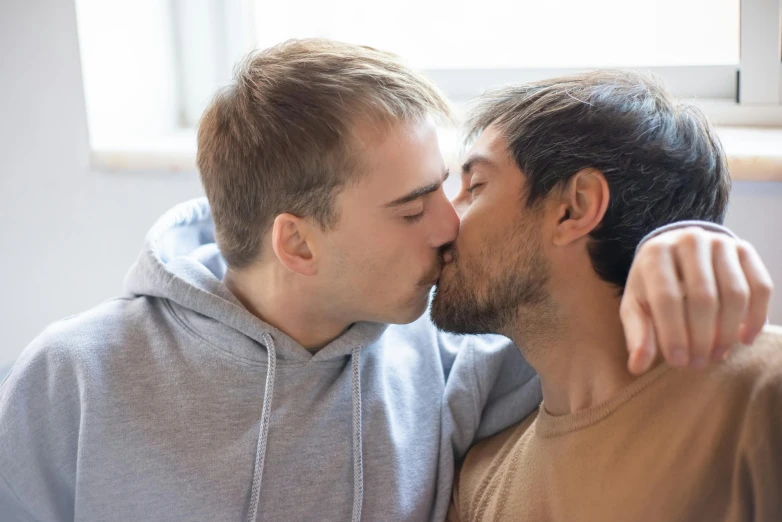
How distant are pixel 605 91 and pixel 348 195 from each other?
1.25ft

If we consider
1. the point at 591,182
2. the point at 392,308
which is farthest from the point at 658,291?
the point at 392,308

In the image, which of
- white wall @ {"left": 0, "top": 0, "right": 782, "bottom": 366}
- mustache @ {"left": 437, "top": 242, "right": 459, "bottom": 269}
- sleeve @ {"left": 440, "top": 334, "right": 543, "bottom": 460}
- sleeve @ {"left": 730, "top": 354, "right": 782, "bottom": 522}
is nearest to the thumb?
sleeve @ {"left": 730, "top": 354, "right": 782, "bottom": 522}

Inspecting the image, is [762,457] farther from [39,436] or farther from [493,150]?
[39,436]

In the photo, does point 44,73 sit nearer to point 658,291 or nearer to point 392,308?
point 392,308

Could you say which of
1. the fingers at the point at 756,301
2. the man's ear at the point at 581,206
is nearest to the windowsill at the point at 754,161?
the man's ear at the point at 581,206

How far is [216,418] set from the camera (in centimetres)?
123

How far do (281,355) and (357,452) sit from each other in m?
0.18

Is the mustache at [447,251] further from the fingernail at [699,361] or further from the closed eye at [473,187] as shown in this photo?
the fingernail at [699,361]

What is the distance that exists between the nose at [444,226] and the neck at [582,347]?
0.15m

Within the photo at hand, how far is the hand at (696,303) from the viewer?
2.66 feet

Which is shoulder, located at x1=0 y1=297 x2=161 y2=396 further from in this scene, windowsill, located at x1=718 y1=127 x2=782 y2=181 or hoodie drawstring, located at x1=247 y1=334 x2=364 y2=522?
windowsill, located at x1=718 y1=127 x2=782 y2=181

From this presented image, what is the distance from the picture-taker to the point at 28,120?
74.6 inches

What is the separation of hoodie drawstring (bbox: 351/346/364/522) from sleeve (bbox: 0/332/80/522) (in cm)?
40

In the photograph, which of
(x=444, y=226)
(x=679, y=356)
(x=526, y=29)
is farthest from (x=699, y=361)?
(x=526, y=29)
